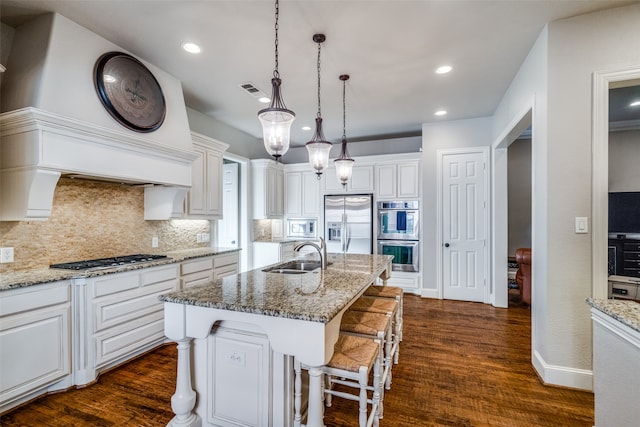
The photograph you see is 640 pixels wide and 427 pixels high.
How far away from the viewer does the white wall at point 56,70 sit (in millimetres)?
2076

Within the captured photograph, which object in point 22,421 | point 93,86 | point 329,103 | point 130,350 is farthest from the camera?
point 329,103

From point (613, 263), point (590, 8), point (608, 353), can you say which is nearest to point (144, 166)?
point (608, 353)

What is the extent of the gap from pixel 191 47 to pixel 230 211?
2.96 m

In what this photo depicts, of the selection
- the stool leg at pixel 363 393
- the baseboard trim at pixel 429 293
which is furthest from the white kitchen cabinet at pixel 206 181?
the baseboard trim at pixel 429 293

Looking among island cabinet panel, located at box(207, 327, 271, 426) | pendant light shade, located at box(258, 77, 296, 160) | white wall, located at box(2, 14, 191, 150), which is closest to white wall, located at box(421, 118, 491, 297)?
pendant light shade, located at box(258, 77, 296, 160)

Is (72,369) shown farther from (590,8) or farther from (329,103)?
(590,8)

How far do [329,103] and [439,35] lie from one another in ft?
5.62

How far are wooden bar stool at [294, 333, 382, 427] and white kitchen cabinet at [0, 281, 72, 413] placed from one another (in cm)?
180

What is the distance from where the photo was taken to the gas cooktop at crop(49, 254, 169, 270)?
2359 millimetres

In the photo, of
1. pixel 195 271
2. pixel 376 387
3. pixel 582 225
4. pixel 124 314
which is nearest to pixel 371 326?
pixel 376 387

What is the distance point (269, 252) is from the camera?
5.03 meters

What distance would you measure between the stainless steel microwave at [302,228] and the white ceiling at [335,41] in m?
2.38

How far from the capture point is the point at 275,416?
1587 mm

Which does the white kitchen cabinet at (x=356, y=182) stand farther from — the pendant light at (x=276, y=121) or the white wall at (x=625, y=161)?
the white wall at (x=625, y=161)
